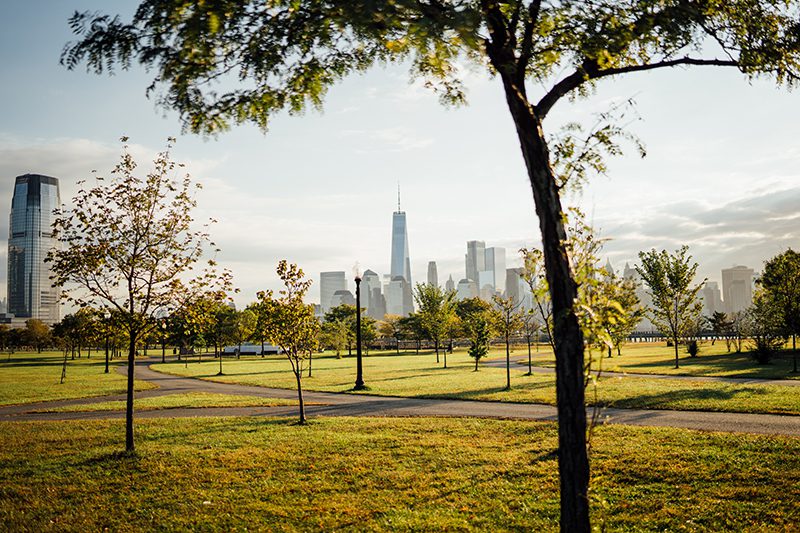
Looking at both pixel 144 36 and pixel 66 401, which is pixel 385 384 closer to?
pixel 66 401

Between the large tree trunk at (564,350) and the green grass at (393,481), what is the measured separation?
145 cm

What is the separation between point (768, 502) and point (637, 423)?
6.43 m

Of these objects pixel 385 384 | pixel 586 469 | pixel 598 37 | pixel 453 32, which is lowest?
pixel 385 384

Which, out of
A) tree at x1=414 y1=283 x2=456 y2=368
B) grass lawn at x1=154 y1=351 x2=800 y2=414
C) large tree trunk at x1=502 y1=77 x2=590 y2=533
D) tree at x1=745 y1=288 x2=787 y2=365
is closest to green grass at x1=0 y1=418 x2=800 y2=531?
large tree trunk at x1=502 y1=77 x2=590 y2=533

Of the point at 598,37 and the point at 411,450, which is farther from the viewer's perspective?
the point at 411,450

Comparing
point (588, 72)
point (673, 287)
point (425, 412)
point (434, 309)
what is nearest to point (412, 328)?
point (434, 309)

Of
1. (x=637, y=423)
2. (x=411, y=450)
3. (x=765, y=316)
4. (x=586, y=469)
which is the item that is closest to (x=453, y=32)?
(x=586, y=469)

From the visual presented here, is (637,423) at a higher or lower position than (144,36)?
lower

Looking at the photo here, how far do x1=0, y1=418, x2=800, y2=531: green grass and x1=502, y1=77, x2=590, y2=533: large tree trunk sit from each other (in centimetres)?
145

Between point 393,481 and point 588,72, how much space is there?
288 inches

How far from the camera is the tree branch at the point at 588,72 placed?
5664mm

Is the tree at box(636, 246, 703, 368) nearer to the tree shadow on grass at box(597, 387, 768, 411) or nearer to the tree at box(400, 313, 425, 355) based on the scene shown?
the tree shadow on grass at box(597, 387, 768, 411)

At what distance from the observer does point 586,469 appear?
4922 millimetres

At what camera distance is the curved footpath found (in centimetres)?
1319
